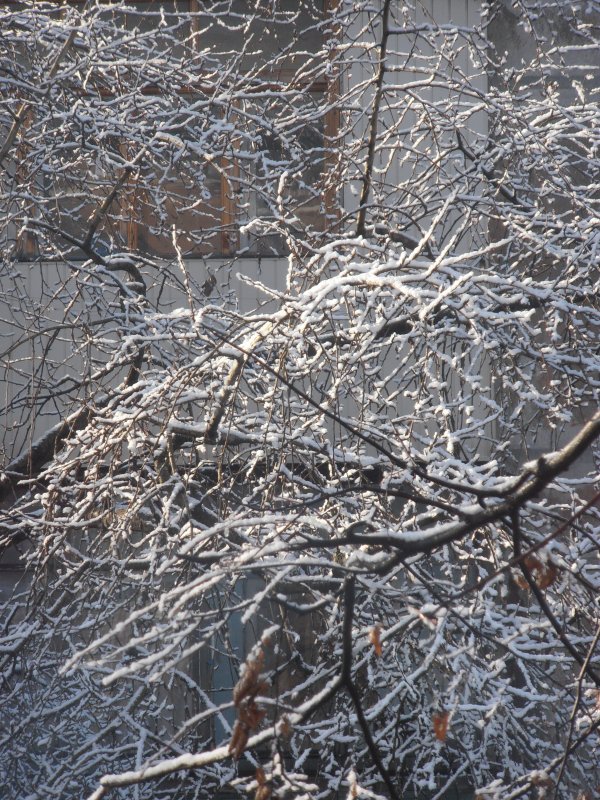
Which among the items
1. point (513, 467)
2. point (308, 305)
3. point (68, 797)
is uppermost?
point (308, 305)

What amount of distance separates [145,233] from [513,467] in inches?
126

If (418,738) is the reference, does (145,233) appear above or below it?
above

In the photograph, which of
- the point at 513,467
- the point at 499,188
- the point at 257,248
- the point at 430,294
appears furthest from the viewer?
the point at 257,248

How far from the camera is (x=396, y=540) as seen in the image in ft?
6.86

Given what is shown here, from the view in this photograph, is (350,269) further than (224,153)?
No

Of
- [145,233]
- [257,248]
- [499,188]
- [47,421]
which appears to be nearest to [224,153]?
[499,188]

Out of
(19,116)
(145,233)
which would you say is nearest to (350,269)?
(19,116)

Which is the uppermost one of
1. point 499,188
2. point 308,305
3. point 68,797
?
point 499,188

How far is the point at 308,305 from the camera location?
3.15 m

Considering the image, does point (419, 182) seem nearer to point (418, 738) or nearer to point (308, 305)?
point (308, 305)

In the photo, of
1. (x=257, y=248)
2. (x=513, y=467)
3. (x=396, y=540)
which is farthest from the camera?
(x=257, y=248)

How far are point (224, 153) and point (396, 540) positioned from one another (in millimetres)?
3538

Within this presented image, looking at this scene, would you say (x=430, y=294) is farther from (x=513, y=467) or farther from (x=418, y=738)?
(x=513, y=467)

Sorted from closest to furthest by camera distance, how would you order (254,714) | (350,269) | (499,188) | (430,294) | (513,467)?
(254,714) < (430,294) < (350,269) < (499,188) < (513,467)
